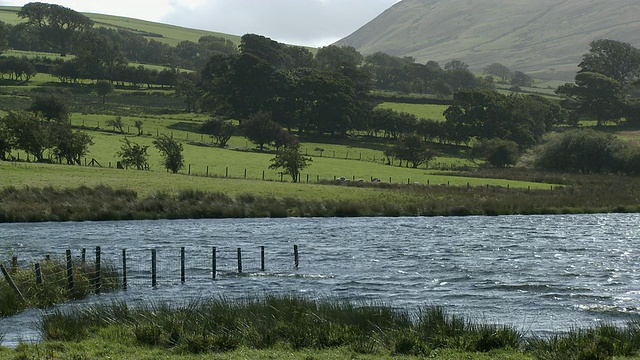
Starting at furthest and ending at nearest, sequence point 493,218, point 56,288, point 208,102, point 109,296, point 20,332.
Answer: point 208,102
point 493,218
point 109,296
point 56,288
point 20,332

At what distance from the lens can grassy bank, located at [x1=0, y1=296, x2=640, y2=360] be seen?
849 inches

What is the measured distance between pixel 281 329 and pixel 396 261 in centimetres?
2364

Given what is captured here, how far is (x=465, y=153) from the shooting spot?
500 ft

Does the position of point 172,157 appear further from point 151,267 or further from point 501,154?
point 501,154

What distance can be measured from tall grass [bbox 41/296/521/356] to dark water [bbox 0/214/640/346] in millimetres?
2288

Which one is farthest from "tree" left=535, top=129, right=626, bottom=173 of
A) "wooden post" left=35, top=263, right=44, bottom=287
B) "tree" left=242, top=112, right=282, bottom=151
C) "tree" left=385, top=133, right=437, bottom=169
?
"wooden post" left=35, top=263, right=44, bottom=287

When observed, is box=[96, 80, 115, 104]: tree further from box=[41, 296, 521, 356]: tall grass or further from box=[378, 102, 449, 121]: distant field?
box=[41, 296, 521, 356]: tall grass

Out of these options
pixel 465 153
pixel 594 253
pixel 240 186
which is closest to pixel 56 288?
pixel 594 253

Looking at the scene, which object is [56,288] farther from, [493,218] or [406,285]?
[493,218]

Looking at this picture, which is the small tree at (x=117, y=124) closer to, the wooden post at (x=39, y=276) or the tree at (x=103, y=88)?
the tree at (x=103, y=88)

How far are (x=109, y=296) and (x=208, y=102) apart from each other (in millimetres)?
131955

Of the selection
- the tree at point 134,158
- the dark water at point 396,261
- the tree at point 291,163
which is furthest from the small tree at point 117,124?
the dark water at point 396,261

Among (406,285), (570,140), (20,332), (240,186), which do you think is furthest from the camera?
(570,140)

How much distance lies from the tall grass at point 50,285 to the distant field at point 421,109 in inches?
5636
